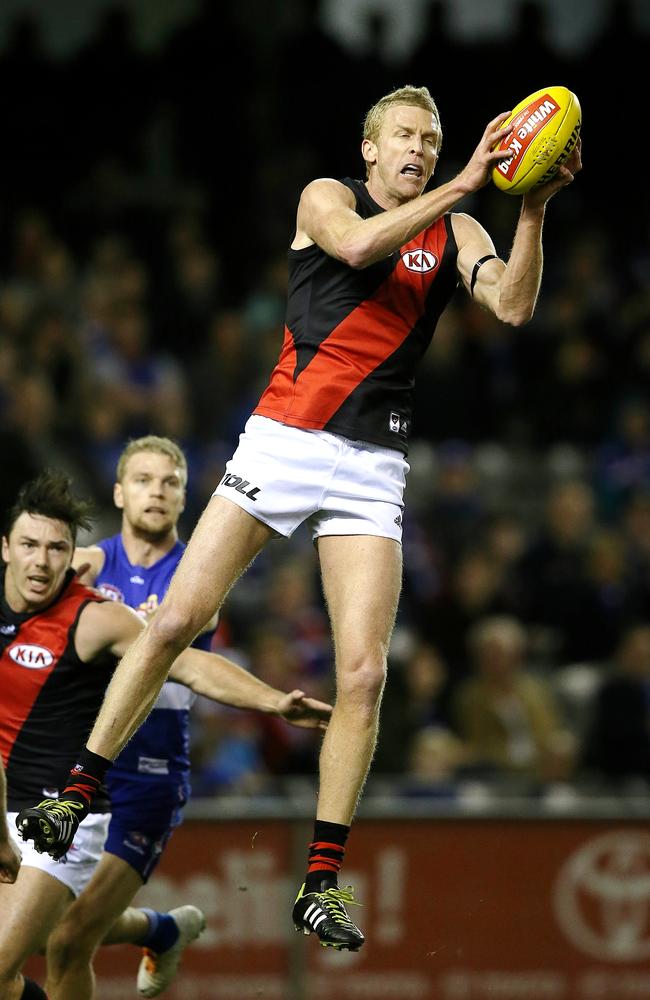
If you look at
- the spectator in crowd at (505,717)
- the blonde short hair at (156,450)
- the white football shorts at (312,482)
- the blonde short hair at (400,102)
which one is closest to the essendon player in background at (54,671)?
the blonde short hair at (156,450)

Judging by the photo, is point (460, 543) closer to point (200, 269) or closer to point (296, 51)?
point (200, 269)

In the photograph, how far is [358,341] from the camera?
524 centimetres

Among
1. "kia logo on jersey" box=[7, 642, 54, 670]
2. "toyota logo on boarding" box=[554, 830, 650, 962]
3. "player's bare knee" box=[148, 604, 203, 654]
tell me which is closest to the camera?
"player's bare knee" box=[148, 604, 203, 654]

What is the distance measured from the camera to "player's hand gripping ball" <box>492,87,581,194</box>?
496 centimetres

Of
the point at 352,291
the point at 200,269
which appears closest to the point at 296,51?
the point at 200,269

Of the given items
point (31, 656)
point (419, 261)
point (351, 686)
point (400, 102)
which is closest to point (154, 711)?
point (31, 656)

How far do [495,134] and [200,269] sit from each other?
8.15 metres

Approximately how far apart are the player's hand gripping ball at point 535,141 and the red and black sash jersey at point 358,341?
1.12ft

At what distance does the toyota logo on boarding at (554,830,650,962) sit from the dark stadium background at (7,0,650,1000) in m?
0.02

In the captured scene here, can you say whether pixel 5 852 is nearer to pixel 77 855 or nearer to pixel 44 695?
pixel 77 855

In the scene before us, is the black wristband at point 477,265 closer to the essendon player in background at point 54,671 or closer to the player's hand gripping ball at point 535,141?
the player's hand gripping ball at point 535,141

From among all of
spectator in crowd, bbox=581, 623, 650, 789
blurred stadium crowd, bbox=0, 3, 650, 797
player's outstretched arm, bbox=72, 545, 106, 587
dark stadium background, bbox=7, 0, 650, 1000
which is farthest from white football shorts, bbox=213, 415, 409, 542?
A: spectator in crowd, bbox=581, 623, 650, 789

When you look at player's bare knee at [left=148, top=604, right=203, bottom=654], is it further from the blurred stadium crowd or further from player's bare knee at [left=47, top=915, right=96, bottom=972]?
the blurred stadium crowd

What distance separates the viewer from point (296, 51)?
14523mm
